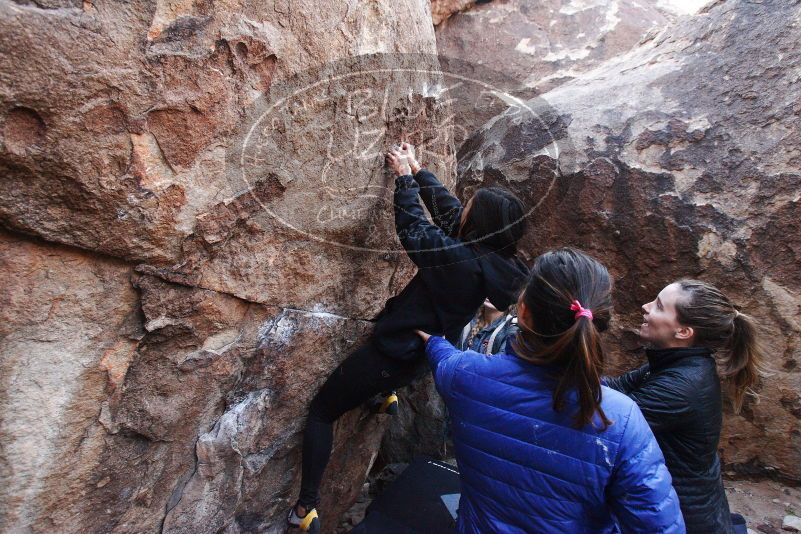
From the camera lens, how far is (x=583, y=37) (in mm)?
4949

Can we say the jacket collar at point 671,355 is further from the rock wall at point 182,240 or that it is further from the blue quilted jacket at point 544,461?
the rock wall at point 182,240

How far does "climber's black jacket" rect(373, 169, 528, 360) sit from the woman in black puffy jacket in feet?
1.53

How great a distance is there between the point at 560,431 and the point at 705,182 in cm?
188

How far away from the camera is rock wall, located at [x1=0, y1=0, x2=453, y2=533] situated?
1.43 metres

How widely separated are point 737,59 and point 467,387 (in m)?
2.44

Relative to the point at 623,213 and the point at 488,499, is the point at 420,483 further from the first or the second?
the point at 623,213

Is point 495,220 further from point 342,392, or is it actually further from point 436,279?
point 342,392

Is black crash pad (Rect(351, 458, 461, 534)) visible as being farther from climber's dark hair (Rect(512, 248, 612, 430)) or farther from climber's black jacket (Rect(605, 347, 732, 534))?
climber's dark hair (Rect(512, 248, 612, 430))

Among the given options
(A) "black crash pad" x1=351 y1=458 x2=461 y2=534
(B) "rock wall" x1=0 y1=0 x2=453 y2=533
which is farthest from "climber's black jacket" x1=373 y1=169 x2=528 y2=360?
(A) "black crash pad" x1=351 y1=458 x2=461 y2=534

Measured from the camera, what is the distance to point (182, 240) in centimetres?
167

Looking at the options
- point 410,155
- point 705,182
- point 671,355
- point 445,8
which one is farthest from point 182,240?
point 445,8

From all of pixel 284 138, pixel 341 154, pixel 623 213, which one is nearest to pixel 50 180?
pixel 284 138

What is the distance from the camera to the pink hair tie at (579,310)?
4.05ft

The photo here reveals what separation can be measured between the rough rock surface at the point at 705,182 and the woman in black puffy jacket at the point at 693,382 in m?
0.97
